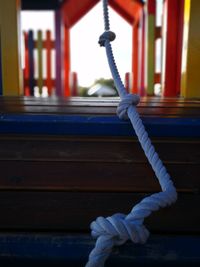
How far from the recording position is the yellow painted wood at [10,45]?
5.73ft

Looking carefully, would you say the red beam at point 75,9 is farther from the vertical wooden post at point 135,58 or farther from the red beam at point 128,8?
the vertical wooden post at point 135,58

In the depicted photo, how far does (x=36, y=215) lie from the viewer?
0.67m

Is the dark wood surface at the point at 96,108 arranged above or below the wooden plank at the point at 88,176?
above

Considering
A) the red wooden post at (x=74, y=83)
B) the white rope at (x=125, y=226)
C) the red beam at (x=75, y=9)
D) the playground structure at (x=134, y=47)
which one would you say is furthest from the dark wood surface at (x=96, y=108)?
the red wooden post at (x=74, y=83)

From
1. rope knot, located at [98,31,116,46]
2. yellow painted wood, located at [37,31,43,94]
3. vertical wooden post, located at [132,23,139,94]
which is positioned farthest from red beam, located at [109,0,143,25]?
rope knot, located at [98,31,116,46]

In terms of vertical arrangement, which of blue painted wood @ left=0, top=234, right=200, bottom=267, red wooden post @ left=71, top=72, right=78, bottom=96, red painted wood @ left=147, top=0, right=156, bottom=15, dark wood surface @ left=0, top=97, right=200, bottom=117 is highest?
red painted wood @ left=147, top=0, right=156, bottom=15

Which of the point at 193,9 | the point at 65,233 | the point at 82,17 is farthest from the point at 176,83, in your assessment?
the point at 82,17

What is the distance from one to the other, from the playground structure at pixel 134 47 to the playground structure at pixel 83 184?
86cm

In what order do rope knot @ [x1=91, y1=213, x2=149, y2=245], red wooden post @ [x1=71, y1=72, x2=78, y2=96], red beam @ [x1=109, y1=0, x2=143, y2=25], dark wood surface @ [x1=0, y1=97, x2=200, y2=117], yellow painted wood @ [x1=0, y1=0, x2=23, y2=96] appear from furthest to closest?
red wooden post @ [x1=71, y1=72, x2=78, y2=96]
red beam @ [x1=109, y1=0, x2=143, y2=25]
yellow painted wood @ [x1=0, y1=0, x2=23, y2=96]
dark wood surface @ [x1=0, y1=97, x2=200, y2=117]
rope knot @ [x1=91, y1=213, x2=149, y2=245]

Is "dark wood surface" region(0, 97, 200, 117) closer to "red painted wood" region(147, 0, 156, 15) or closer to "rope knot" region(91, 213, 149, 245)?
"rope knot" region(91, 213, 149, 245)

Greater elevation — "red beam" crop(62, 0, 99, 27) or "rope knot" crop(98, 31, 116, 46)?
"red beam" crop(62, 0, 99, 27)

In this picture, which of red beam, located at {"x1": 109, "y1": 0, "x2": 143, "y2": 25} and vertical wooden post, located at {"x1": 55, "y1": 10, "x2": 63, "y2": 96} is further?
red beam, located at {"x1": 109, "y1": 0, "x2": 143, "y2": 25}

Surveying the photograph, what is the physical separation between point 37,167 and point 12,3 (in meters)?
1.31

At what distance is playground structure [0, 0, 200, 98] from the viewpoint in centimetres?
160
